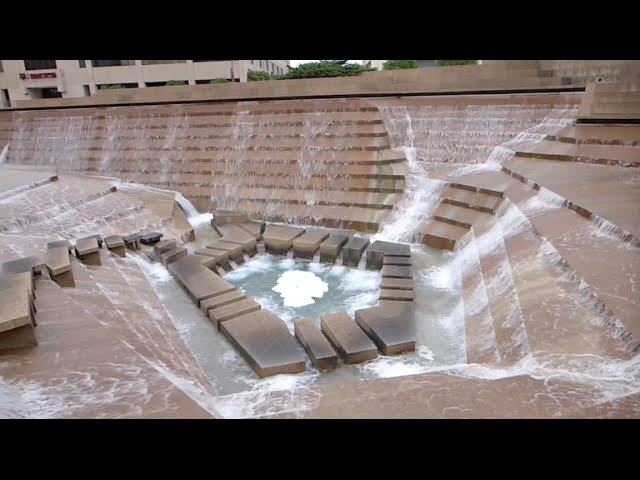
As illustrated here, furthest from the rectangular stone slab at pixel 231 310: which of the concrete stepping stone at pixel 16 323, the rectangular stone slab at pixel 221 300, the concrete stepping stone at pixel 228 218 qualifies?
the concrete stepping stone at pixel 228 218

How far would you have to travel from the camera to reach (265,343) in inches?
207

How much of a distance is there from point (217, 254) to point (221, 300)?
189 centimetres

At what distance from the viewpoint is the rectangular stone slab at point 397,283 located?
659cm

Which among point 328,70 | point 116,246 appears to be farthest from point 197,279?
point 328,70

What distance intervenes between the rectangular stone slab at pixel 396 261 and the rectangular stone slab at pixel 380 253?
0.13 metres

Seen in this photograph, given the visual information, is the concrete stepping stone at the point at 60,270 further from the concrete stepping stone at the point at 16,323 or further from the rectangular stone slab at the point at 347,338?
the rectangular stone slab at the point at 347,338

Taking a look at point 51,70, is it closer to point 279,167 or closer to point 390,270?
point 279,167

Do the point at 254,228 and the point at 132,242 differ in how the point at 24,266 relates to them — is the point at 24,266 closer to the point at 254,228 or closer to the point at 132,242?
the point at 132,242

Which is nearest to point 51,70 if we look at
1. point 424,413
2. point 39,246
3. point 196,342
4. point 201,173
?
point 201,173

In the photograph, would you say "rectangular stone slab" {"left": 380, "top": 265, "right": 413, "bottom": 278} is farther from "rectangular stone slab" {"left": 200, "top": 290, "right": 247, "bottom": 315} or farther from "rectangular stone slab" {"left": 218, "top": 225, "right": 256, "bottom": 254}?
"rectangular stone slab" {"left": 218, "top": 225, "right": 256, "bottom": 254}

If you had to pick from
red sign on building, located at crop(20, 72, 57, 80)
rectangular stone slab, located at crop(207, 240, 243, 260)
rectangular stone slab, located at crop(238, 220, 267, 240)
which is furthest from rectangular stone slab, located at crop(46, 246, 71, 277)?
red sign on building, located at crop(20, 72, 57, 80)

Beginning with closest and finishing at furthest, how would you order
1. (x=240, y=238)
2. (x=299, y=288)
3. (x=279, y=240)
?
(x=299, y=288)
(x=279, y=240)
(x=240, y=238)

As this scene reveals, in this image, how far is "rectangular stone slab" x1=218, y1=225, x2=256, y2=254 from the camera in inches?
345

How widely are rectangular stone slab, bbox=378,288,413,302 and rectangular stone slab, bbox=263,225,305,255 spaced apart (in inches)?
115
